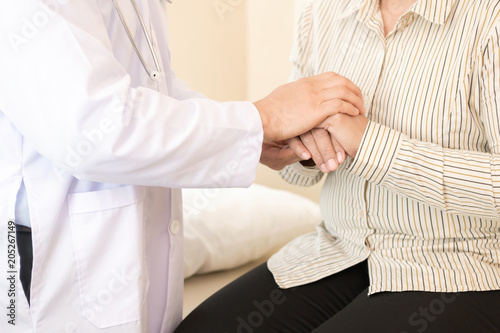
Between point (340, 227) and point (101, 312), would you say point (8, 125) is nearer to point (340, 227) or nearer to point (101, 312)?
point (101, 312)

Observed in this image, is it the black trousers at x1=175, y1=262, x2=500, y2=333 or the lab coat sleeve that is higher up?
the lab coat sleeve

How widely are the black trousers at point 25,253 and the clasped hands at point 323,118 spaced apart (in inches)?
16.4

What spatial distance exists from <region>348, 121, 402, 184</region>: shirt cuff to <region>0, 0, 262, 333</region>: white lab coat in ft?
0.70

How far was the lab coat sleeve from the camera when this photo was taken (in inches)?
29.2

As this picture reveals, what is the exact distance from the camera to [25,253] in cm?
86

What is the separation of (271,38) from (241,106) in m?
1.34

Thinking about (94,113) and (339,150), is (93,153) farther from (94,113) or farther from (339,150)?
(339,150)

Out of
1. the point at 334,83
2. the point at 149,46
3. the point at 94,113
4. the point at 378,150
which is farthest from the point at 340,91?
the point at 94,113

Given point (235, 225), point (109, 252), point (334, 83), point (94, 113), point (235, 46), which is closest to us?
point (94, 113)

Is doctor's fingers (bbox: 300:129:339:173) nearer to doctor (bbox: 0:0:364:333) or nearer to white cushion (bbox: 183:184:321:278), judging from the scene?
doctor (bbox: 0:0:364:333)

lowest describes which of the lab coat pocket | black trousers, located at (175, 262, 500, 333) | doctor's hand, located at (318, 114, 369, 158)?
black trousers, located at (175, 262, 500, 333)

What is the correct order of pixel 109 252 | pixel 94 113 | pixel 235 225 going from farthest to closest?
pixel 235 225 → pixel 109 252 → pixel 94 113

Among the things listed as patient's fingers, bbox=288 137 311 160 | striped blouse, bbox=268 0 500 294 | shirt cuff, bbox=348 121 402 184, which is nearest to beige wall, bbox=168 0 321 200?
striped blouse, bbox=268 0 500 294

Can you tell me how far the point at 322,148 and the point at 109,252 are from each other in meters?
0.43
